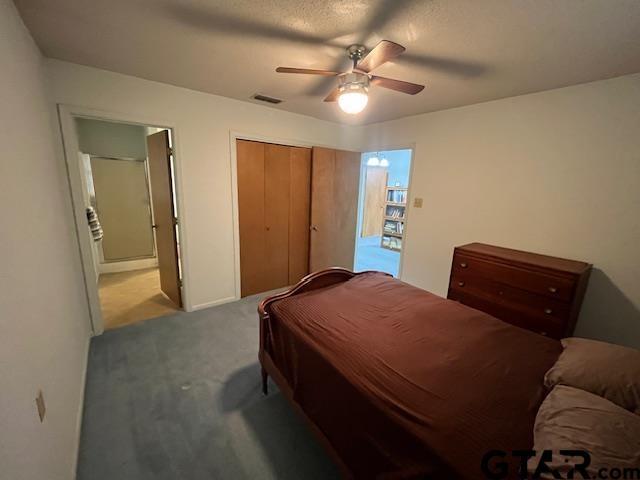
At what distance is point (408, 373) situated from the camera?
1.15 metres

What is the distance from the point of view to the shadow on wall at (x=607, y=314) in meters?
1.99

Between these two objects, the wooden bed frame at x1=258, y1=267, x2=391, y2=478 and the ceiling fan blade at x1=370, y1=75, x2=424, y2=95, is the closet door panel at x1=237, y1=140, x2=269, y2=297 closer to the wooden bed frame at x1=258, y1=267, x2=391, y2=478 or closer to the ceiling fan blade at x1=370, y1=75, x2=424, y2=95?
the wooden bed frame at x1=258, y1=267, x2=391, y2=478

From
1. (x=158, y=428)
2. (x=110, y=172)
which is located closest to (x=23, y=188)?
(x=158, y=428)

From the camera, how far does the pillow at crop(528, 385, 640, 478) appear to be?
701mm

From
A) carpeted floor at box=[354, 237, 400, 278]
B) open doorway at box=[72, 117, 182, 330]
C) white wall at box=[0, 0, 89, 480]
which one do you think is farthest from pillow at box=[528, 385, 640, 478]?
carpeted floor at box=[354, 237, 400, 278]

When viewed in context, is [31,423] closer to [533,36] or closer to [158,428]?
[158,428]

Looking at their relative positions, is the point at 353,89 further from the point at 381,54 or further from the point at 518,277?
the point at 518,277

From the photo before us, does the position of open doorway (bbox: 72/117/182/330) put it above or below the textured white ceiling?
below

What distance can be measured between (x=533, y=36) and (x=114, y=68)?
3.00 m

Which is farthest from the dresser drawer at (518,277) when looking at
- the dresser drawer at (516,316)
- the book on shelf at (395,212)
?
the book on shelf at (395,212)

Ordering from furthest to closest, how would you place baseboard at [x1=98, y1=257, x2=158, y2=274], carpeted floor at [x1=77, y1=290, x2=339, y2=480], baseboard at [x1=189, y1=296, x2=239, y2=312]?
1. baseboard at [x1=98, y1=257, x2=158, y2=274]
2. baseboard at [x1=189, y1=296, x2=239, y2=312]
3. carpeted floor at [x1=77, y1=290, x2=339, y2=480]

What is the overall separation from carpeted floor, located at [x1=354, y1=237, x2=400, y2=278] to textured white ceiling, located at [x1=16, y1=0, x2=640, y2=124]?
3.05 metres

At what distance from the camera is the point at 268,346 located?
179 centimetres

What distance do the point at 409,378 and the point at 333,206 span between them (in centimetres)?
294
